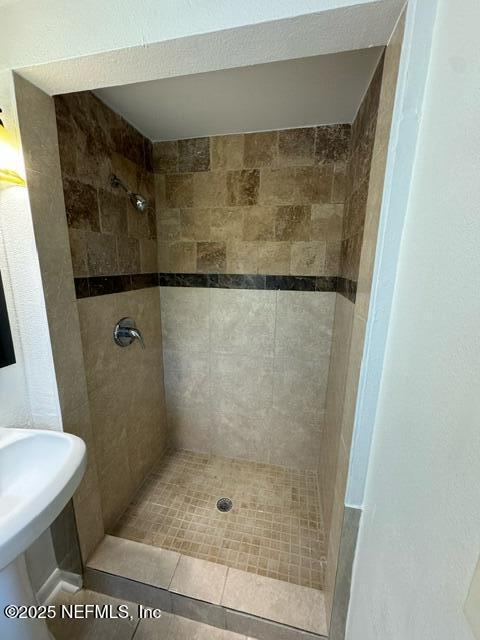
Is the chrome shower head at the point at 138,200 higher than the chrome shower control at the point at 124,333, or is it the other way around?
the chrome shower head at the point at 138,200

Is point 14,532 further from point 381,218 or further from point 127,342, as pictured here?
point 381,218

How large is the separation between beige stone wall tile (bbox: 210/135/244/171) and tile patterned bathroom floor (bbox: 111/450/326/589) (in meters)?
2.11

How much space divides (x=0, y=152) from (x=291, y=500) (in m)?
2.18

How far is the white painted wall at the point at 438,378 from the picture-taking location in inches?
14.6

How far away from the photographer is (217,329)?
1.81 meters

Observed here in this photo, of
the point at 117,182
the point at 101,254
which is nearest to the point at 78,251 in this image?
the point at 101,254

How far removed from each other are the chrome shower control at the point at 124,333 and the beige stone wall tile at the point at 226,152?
113 cm

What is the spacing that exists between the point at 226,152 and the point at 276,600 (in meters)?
2.33

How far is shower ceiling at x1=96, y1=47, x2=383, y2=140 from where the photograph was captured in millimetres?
1036

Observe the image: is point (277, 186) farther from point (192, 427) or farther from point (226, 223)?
point (192, 427)

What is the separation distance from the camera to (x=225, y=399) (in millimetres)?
1893

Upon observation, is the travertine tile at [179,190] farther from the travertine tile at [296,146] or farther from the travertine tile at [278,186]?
the travertine tile at [296,146]

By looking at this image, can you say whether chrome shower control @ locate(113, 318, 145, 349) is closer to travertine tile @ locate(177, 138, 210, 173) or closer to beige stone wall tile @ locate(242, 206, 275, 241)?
Answer: beige stone wall tile @ locate(242, 206, 275, 241)

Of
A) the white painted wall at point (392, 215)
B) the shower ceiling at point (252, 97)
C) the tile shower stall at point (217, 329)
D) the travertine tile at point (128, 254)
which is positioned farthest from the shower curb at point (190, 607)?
the shower ceiling at point (252, 97)
